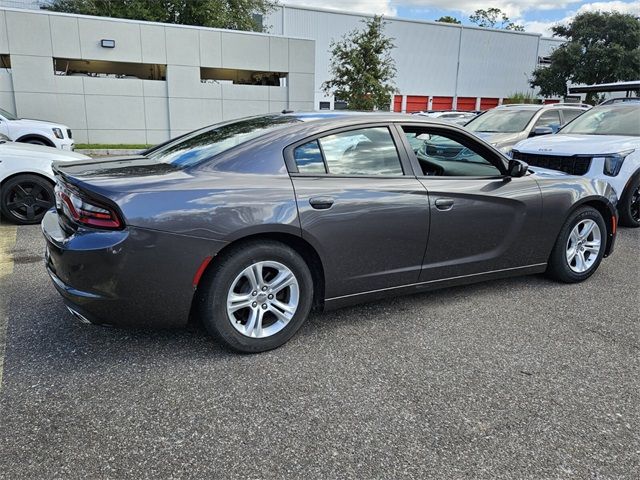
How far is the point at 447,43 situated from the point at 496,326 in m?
45.1

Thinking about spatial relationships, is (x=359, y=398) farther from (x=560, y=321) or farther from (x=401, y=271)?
(x=560, y=321)

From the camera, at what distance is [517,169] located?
3.92 m

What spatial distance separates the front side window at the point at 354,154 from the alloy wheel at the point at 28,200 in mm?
4592

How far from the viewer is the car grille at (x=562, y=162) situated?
6.53 meters

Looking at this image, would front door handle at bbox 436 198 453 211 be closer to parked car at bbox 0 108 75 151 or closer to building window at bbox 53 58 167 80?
parked car at bbox 0 108 75 151

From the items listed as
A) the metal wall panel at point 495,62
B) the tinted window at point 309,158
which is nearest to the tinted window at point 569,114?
the tinted window at point 309,158

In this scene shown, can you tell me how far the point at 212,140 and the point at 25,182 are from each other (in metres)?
3.97

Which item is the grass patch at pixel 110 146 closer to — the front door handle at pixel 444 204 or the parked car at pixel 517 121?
the parked car at pixel 517 121

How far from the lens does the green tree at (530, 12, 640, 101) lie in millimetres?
32344

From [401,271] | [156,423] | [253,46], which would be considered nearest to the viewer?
[156,423]

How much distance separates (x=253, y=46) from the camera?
1970 cm

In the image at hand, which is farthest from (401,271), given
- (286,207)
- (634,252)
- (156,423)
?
(634,252)

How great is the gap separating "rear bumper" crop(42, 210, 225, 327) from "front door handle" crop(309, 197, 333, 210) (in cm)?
72

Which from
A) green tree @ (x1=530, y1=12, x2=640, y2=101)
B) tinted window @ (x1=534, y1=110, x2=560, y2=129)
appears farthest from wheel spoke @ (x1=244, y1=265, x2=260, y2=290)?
green tree @ (x1=530, y1=12, x2=640, y2=101)
